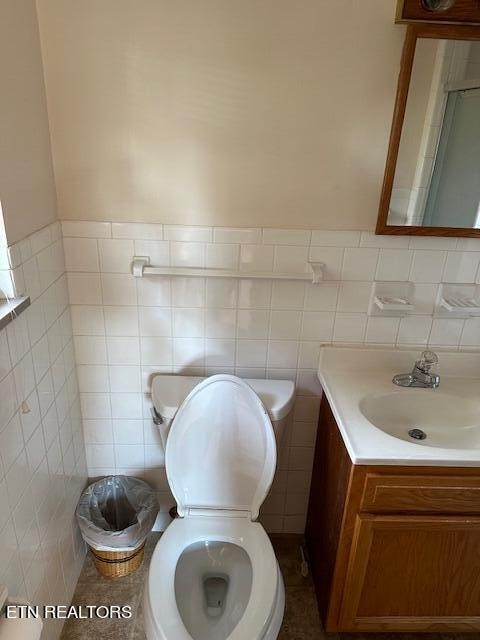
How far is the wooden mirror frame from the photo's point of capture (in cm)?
124

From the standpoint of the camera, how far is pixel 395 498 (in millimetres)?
1251

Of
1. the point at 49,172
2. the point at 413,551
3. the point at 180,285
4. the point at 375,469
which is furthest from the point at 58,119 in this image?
the point at 413,551

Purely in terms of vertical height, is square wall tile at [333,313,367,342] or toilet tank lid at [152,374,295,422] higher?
square wall tile at [333,313,367,342]

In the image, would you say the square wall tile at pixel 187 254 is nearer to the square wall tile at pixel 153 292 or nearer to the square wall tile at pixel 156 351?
the square wall tile at pixel 153 292

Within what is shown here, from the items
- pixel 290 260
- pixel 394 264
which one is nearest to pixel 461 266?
pixel 394 264

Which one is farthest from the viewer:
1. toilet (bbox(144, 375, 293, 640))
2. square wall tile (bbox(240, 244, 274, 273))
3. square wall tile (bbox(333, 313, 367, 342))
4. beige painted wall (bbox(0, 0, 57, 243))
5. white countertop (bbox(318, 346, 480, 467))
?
square wall tile (bbox(333, 313, 367, 342))

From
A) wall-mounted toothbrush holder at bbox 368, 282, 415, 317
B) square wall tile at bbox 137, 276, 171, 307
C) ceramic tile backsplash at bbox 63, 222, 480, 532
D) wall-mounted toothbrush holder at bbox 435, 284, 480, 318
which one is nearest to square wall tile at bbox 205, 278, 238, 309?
ceramic tile backsplash at bbox 63, 222, 480, 532

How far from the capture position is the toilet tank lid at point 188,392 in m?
1.49

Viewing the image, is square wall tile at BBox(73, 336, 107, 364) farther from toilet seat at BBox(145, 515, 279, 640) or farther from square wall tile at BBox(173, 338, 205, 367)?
toilet seat at BBox(145, 515, 279, 640)

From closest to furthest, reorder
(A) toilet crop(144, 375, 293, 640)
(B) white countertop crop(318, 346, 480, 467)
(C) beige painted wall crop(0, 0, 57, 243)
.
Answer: (C) beige painted wall crop(0, 0, 57, 243) → (B) white countertop crop(318, 346, 480, 467) → (A) toilet crop(144, 375, 293, 640)

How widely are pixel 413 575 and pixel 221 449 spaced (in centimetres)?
71

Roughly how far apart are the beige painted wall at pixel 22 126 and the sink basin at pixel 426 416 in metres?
1.18

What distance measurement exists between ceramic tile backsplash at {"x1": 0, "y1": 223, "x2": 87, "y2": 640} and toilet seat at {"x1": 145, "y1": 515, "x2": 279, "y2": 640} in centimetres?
35

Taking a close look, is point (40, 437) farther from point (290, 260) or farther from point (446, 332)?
point (446, 332)
